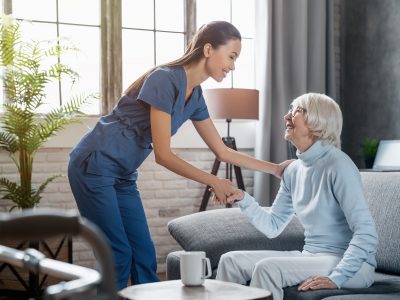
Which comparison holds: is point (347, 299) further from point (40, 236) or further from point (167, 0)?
point (167, 0)

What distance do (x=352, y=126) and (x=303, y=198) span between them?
3096mm

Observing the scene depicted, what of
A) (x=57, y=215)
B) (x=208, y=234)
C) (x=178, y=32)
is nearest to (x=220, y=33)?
(x=208, y=234)

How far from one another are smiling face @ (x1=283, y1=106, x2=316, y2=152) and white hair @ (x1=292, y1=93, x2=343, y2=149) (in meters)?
0.02

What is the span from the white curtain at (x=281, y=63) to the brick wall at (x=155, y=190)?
202 mm

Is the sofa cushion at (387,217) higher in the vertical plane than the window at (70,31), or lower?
lower

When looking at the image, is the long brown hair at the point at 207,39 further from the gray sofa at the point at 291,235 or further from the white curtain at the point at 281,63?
the white curtain at the point at 281,63

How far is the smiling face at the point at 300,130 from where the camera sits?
213cm

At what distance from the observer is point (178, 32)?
181 inches

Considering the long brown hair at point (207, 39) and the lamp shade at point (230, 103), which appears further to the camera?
the lamp shade at point (230, 103)

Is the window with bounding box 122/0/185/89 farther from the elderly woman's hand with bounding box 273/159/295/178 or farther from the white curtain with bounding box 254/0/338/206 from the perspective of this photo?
the elderly woman's hand with bounding box 273/159/295/178

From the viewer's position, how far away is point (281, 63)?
4652mm

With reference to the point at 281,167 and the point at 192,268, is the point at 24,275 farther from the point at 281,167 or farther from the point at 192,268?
the point at 192,268

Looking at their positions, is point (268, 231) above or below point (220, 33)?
below

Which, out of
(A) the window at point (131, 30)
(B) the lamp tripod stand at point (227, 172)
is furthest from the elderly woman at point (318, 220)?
(A) the window at point (131, 30)
